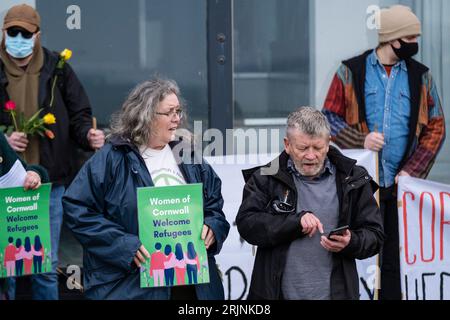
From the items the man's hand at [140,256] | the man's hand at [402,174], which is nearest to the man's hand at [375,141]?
the man's hand at [402,174]

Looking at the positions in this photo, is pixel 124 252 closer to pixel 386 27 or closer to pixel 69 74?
pixel 69 74

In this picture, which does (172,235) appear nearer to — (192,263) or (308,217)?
(192,263)

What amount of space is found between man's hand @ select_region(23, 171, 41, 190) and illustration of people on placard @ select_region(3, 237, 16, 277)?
319mm

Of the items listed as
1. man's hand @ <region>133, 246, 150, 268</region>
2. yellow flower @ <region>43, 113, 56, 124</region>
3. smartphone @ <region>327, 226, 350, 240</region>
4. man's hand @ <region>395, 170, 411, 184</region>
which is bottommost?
man's hand @ <region>133, 246, 150, 268</region>

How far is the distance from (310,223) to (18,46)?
2.86m

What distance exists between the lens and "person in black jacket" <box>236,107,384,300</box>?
4574 mm

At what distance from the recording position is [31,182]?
5.59 m

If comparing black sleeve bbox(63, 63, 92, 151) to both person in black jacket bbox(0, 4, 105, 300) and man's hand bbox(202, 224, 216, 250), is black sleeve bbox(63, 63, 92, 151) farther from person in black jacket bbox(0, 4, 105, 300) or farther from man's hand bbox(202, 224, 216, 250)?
man's hand bbox(202, 224, 216, 250)

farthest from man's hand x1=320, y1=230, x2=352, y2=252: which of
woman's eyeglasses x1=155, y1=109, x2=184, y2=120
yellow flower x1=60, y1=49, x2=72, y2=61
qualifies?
yellow flower x1=60, y1=49, x2=72, y2=61

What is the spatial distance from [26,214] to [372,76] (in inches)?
100.0

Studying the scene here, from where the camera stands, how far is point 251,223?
466 centimetres

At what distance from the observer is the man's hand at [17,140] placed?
628 centimetres

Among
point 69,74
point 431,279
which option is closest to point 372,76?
point 431,279

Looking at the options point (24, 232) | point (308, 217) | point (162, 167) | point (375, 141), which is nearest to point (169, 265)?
point (162, 167)
